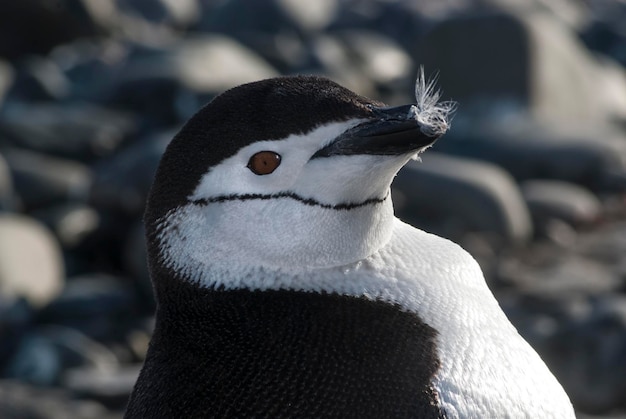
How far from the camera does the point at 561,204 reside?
988 cm

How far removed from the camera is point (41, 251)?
8.75 meters

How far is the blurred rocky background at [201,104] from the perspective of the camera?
22.8ft

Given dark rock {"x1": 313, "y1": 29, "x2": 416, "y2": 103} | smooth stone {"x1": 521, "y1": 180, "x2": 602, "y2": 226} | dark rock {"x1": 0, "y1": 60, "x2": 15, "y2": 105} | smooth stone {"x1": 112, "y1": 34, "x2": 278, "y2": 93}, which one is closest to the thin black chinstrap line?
smooth stone {"x1": 521, "y1": 180, "x2": 602, "y2": 226}

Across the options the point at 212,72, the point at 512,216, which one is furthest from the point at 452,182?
the point at 212,72

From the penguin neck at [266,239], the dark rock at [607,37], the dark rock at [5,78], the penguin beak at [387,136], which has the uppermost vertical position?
the penguin beak at [387,136]

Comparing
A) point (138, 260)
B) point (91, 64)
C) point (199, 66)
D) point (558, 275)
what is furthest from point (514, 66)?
point (91, 64)

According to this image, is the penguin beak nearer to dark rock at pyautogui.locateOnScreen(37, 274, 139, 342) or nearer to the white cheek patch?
the white cheek patch

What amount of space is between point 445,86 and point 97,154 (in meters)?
4.20

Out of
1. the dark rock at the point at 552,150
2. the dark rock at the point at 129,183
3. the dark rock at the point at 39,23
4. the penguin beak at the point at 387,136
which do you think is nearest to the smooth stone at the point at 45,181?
the dark rock at the point at 129,183

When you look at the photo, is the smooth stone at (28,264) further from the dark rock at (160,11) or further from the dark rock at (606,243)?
the dark rock at (160,11)

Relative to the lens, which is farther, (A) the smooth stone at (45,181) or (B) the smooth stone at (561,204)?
(A) the smooth stone at (45,181)

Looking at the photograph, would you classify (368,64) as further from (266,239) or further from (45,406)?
(266,239)

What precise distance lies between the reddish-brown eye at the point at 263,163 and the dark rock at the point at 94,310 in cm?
576

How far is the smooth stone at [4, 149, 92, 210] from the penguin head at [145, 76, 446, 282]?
8054mm
